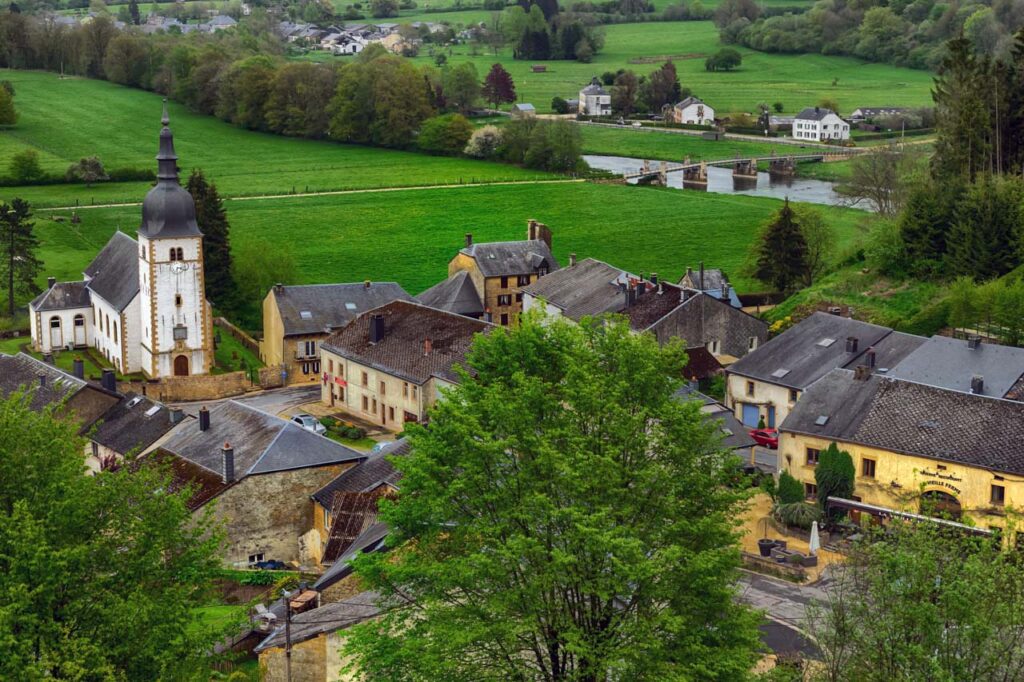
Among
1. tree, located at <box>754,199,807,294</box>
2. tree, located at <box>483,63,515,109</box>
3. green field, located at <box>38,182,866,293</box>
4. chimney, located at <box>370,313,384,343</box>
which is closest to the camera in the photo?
chimney, located at <box>370,313,384,343</box>

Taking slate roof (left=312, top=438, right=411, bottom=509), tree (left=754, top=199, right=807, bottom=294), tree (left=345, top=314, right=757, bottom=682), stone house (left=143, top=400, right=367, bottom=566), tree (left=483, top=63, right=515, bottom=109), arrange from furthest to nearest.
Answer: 1. tree (left=483, top=63, right=515, bottom=109)
2. tree (left=754, top=199, right=807, bottom=294)
3. stone house (left=143, top=400, right=367, bottom=566)
4. slate roof (left=312, top=438, right=411, bottom=509)
5. tree (left=345, top=314, right=757, bottom=682)

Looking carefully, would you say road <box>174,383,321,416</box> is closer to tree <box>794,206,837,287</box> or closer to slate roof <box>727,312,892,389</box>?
slate roof <box>727,312,892,389</box>

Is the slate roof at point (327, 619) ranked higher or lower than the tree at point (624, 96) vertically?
lower

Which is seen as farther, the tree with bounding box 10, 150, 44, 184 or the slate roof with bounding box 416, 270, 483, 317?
the tree with bounding box 10, 150, 44, 184

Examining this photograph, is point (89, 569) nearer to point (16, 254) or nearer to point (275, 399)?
point (275, 399)

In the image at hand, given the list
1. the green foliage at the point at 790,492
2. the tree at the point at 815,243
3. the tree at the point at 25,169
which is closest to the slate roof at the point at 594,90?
the tree at the point at 25,169

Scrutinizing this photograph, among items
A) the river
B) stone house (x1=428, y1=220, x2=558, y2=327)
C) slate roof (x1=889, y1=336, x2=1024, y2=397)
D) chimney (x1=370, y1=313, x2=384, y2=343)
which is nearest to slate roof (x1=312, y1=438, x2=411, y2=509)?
chimney (x1=370, y1=313, x2=384, y2=343)

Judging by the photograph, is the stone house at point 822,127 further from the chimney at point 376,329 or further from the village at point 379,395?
the chimney at point 376,329

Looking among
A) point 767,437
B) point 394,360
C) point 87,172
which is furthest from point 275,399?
point 87,172
